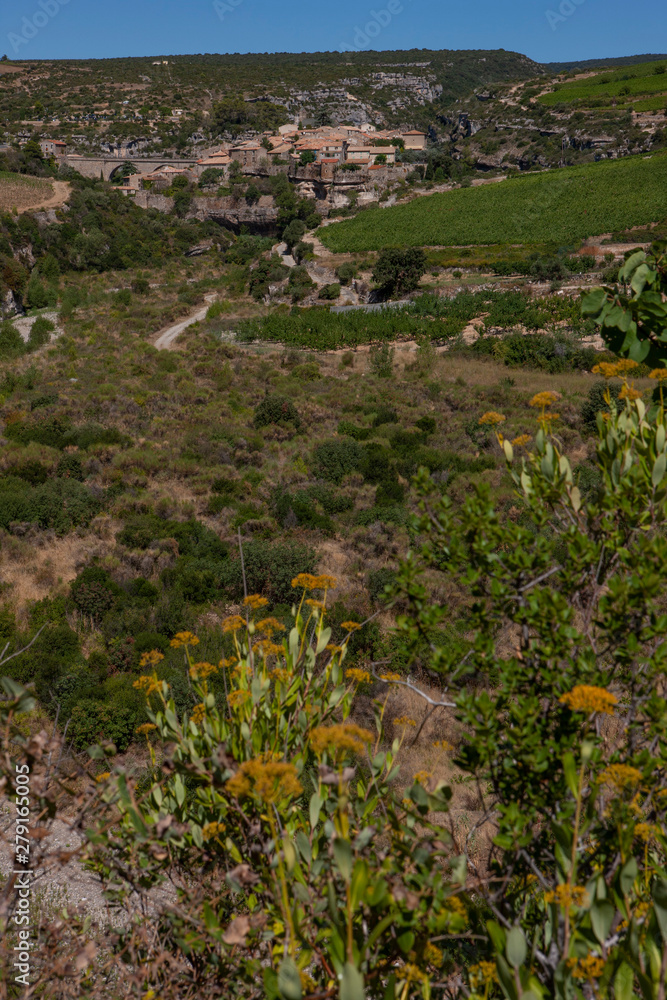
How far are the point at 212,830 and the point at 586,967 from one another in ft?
4.22

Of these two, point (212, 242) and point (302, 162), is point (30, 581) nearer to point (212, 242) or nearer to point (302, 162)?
point (212, 242)

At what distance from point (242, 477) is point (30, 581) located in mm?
5264

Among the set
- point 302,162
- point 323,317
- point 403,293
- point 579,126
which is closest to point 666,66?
point 579,126

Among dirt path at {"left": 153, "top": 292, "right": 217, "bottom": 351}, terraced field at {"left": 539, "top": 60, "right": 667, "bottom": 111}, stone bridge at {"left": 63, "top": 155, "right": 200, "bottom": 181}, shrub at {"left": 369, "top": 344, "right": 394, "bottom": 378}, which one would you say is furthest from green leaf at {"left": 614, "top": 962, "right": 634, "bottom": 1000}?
terraced field at {"left": 539, "top": 60, "right": 667, "bottom": 111}

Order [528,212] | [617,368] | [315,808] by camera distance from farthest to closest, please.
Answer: [528,212]
[617,368]
[315,808]

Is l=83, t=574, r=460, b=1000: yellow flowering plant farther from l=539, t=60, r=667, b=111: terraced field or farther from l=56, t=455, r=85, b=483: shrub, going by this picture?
l=539, t=60, r=667, b=111: terraced field

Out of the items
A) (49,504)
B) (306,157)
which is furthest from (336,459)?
(306,157)

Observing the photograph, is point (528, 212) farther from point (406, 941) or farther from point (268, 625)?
point (406, 941)

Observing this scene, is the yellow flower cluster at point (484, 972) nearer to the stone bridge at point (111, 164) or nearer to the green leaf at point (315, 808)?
the green leaf at point (315, 808)

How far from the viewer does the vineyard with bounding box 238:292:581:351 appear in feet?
89.2

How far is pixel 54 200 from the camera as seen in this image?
48.1 m

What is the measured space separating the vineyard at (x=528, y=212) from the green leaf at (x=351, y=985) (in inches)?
1705

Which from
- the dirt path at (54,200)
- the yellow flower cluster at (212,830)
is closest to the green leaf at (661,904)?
the yellow flower cluster at (212,830)

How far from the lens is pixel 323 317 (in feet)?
100
